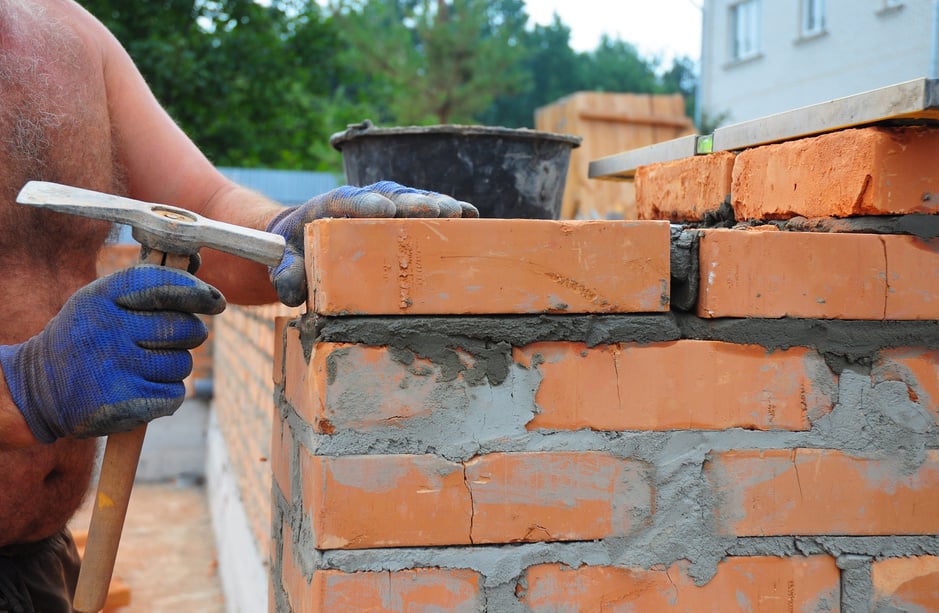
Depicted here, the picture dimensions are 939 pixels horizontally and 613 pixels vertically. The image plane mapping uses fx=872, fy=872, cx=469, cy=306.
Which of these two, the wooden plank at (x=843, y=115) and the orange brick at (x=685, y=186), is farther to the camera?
the orange brick at (x=685, y=186)

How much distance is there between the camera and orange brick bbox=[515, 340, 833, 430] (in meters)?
1.38

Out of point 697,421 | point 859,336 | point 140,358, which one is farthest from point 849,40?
point 140,358

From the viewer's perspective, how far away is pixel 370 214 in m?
1.39

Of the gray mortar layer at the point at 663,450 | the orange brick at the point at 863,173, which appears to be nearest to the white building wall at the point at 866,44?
the orange brick at the point at 863,173

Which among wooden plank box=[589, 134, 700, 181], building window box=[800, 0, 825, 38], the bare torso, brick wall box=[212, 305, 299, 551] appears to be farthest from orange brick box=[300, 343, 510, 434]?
building window box=[800, 0, 825, 38]

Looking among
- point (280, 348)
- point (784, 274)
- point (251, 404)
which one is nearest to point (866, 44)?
point (784, 274)

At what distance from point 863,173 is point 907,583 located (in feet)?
2.23

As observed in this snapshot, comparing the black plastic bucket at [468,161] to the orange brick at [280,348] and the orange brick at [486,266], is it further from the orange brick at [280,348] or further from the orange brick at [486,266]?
the orange brick at [486,266]

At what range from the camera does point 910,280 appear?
4.76ft

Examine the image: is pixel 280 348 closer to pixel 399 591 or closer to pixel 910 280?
pixel 399 591

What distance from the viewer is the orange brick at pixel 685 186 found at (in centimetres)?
189

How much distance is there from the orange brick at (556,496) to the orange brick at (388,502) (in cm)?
3

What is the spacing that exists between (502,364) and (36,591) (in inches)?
56.5

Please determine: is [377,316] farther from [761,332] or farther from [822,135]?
[822,135]
